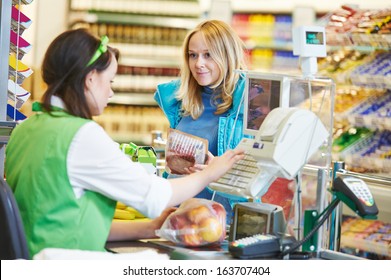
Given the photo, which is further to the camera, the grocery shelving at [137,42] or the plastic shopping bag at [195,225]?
the grocery shelving at [137,42]

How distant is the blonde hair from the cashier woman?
1.20 m

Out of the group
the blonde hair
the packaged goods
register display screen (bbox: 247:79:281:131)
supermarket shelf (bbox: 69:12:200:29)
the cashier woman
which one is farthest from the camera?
supermarket shelf (bbox: 69:12:200:29)

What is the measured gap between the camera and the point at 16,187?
265 centimetres

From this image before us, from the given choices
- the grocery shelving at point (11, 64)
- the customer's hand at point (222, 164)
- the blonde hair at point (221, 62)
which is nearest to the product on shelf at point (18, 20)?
the grocery shelving at point (11, 64)

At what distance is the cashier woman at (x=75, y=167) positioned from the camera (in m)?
2.52

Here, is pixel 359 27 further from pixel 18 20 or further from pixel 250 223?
pixel 250 223

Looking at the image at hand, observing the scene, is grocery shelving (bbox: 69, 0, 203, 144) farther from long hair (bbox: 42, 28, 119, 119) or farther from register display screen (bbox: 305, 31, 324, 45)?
long hair (bbox: 42, 28, 119, 119)

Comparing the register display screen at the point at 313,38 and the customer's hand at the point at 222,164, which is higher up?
the register display screen at the point at 313,38

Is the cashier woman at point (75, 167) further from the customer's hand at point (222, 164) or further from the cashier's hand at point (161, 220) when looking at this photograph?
the cashier's hand at point (161, 220)

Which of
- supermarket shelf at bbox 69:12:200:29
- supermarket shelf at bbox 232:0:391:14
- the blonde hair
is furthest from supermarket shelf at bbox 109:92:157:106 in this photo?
the blonde hair

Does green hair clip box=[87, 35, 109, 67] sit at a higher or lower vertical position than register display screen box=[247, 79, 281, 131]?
higher

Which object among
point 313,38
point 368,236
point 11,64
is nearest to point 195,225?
point 313,38

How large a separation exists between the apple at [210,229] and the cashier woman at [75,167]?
14 centimetres

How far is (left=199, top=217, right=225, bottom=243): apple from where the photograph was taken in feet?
9.05
